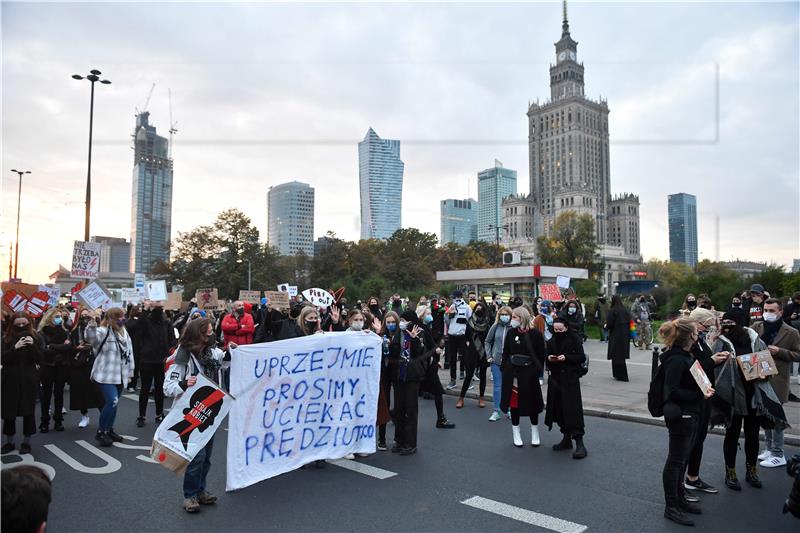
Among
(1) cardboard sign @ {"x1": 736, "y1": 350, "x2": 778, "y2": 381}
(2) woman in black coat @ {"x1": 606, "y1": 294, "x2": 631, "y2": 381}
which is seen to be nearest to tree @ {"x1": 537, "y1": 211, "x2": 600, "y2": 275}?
(2) woman in black coat @ {"x1": 606, "y1": 294, "x2": 631, "y2": 381}

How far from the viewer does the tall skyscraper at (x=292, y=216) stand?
497ft

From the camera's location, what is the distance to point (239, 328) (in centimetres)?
1089

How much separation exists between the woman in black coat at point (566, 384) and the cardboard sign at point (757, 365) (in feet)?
5.96

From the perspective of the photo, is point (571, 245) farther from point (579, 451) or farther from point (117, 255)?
point (117, 255)

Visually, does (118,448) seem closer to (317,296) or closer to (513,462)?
(513,462)

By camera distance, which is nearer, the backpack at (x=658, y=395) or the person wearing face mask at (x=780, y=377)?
the backpack at (x=658, y=395)

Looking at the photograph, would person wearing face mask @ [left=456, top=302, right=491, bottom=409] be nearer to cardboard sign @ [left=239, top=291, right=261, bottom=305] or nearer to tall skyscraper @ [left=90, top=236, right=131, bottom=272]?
cardboard sign @ [left=239, top=291, right=261, bottom=305]

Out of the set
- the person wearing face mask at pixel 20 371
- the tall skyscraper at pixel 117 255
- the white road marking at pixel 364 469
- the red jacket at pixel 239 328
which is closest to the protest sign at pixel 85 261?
the red jacket at pixel 239 328

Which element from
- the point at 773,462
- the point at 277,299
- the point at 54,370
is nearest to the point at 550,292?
the point at 277,299

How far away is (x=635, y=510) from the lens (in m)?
4.96

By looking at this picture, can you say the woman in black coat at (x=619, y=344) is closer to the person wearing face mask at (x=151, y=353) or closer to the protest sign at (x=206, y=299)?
the person wearing face mask at (x=151, y=353)

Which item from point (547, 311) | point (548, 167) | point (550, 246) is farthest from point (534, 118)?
point (547, 311)

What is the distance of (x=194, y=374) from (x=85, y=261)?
12.2 metres

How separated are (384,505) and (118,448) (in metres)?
4.18
